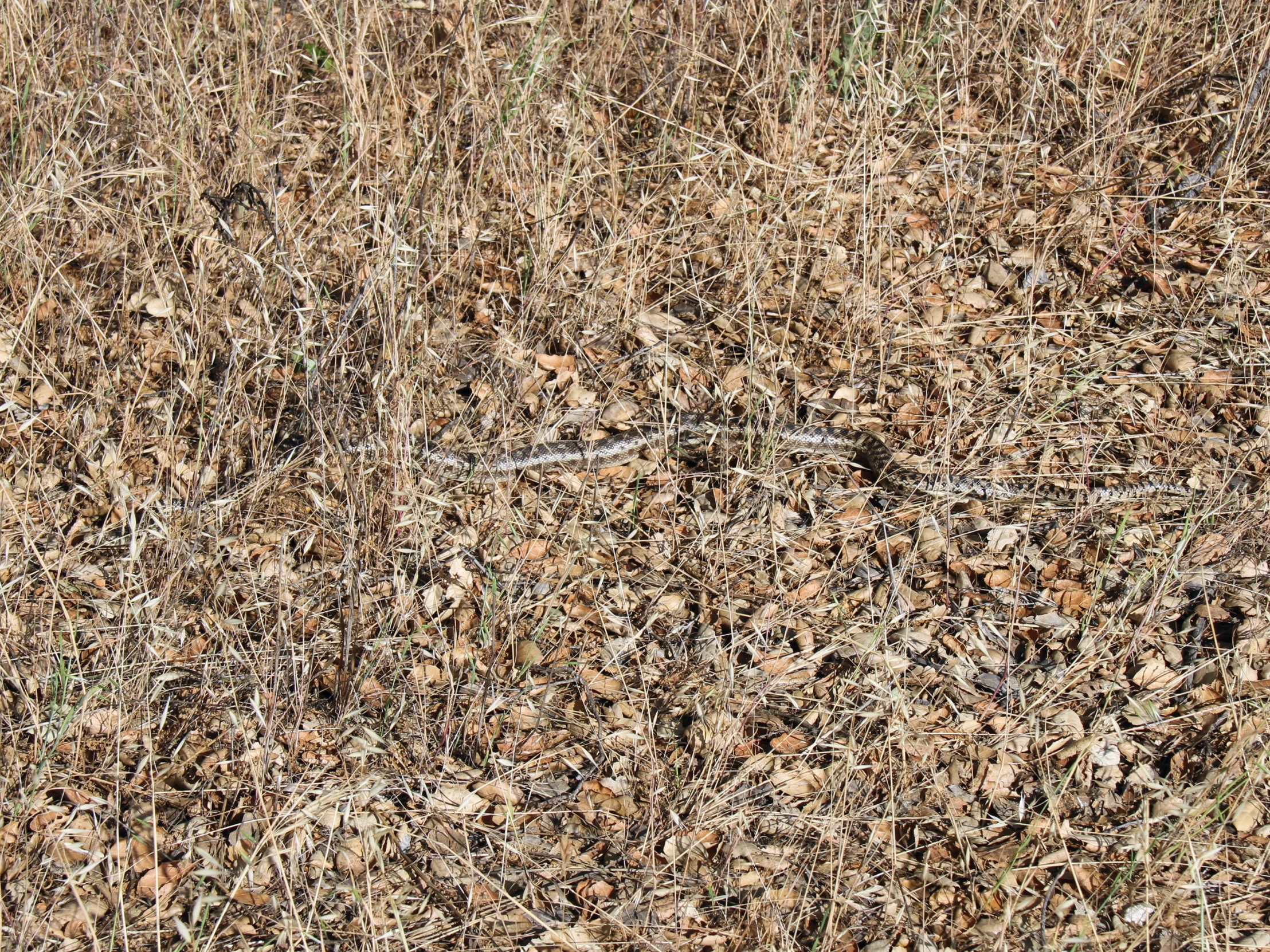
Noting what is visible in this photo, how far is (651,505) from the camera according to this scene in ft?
14.2

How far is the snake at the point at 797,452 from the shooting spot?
4293 mm

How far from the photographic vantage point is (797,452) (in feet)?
14.8

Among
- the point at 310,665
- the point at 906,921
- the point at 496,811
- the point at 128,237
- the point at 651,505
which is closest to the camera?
the point at 906,921

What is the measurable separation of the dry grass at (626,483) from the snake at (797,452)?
0.08 meters

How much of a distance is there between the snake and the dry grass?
0.08 metres

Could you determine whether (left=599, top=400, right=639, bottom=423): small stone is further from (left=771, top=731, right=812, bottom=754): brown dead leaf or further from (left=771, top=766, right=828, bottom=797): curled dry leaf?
(left=771, top=766, right=828, bottom=797): curled dry leaf

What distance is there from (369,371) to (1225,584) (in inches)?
125

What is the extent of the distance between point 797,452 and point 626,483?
71cm

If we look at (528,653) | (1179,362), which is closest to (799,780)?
A: (528,653)

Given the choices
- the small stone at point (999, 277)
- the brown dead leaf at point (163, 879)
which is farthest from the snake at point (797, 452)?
the brown dead leaf at point (163, 879)

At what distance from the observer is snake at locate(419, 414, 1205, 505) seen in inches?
169

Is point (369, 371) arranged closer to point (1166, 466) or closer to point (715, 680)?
point (715, 680)

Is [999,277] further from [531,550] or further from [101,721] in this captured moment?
[101,721]

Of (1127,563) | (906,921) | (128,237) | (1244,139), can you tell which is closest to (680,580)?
(906,921)
